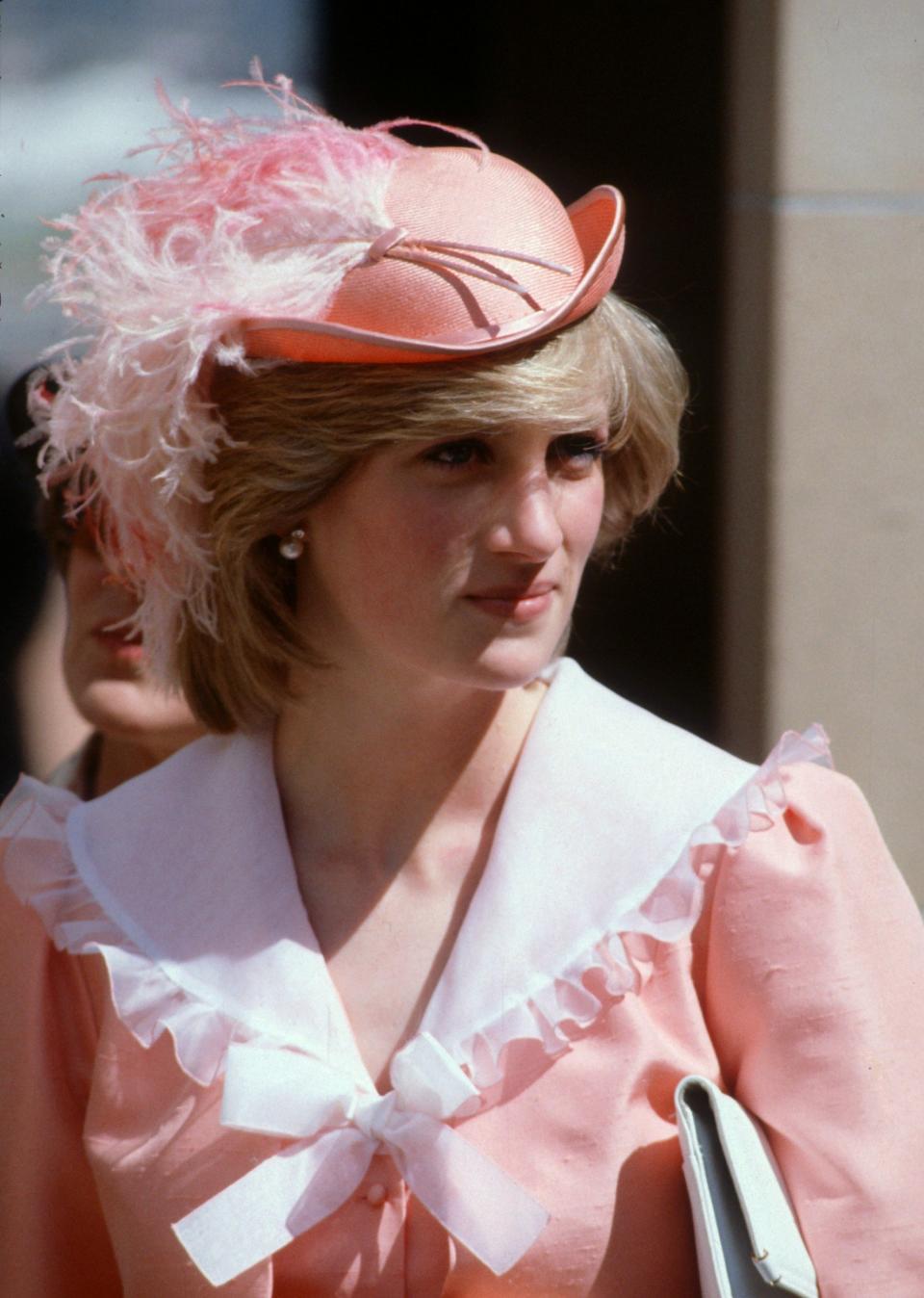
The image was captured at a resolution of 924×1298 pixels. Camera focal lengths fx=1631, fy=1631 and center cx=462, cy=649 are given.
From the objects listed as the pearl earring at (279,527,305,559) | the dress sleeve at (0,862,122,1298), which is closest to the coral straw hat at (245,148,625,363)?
the pearl earring at (279,527,305,559)

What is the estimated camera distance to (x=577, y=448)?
5.91 feet

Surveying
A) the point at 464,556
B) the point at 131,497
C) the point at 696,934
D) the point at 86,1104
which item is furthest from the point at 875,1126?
the point at 131,497

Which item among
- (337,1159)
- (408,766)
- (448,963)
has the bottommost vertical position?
(337,1159)

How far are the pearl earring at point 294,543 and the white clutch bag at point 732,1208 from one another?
0.73 meters

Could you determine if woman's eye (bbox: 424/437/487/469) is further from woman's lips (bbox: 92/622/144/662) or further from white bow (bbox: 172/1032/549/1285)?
woman's lips (bbox: 92/622/144/662)

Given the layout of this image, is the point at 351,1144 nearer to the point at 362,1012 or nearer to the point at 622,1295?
the point at 362,1012

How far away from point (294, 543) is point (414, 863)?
0.40 meters


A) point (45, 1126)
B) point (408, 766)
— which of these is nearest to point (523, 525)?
point (408, 766)

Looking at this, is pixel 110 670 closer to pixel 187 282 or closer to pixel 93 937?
pixel 93 937

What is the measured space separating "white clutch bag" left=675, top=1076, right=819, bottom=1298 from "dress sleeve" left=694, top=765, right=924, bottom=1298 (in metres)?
0.05

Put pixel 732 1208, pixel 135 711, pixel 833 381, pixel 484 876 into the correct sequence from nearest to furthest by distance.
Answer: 1. pixel 732 1208
2. pixel 484 876
3. pixel 833 381
4. pixel 135 711

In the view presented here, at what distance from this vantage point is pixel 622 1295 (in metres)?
1.69

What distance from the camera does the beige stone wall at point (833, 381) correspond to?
2.58 metres

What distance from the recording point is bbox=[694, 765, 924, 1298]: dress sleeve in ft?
5.40
